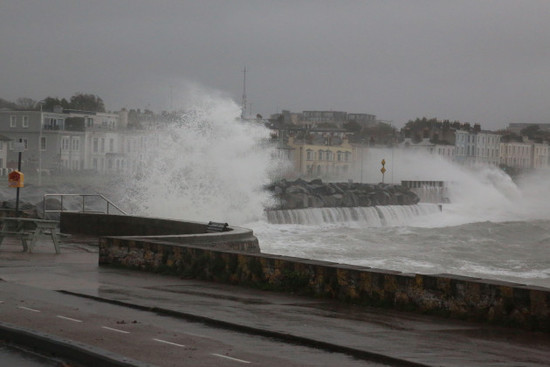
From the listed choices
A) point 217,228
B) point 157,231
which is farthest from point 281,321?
point 157,231

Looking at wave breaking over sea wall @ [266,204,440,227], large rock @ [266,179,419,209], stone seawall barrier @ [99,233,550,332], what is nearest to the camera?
stone seawall barrier @ [99,233,550,332]

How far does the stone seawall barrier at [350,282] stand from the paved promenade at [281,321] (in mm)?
197

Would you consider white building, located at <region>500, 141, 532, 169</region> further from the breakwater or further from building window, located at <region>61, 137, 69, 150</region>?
the breakwater

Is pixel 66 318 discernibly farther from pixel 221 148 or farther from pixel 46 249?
pixel 221 148

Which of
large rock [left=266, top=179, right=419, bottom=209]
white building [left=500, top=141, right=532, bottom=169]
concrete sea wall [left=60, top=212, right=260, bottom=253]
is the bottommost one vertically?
concrete sea wall [left=60, top=212, right=260, bottom=253]

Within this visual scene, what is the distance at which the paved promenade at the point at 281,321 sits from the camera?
8.26 meters

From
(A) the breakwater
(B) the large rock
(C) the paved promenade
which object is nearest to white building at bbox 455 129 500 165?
(B) the large rock

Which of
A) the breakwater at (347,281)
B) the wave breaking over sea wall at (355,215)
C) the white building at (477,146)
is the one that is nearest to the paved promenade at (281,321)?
the breakwater at (347,281)

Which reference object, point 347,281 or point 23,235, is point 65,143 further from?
point 347,281

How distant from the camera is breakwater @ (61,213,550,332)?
9992 mm

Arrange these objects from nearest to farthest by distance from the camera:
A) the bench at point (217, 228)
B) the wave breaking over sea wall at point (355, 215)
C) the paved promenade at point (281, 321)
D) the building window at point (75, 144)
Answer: the paved promenade at point (281, 321)
the bench at point (217, 228)
the wave breaking over sea wall at point (355, 215)
the building window at point (75, 144)

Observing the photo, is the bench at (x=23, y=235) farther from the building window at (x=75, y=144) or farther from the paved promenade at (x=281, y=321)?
the building window at (x=75, y=144)

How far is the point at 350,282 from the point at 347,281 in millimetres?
53

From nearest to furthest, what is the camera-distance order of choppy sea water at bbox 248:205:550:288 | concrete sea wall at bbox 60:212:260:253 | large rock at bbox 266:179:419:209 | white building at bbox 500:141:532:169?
concrete sea wall at bbox 60:212:260:253
choppy sea water at bbox 248:205:550:288
large rock at bbox 266:179:419:209
white building at bbox 500:141:532:169
